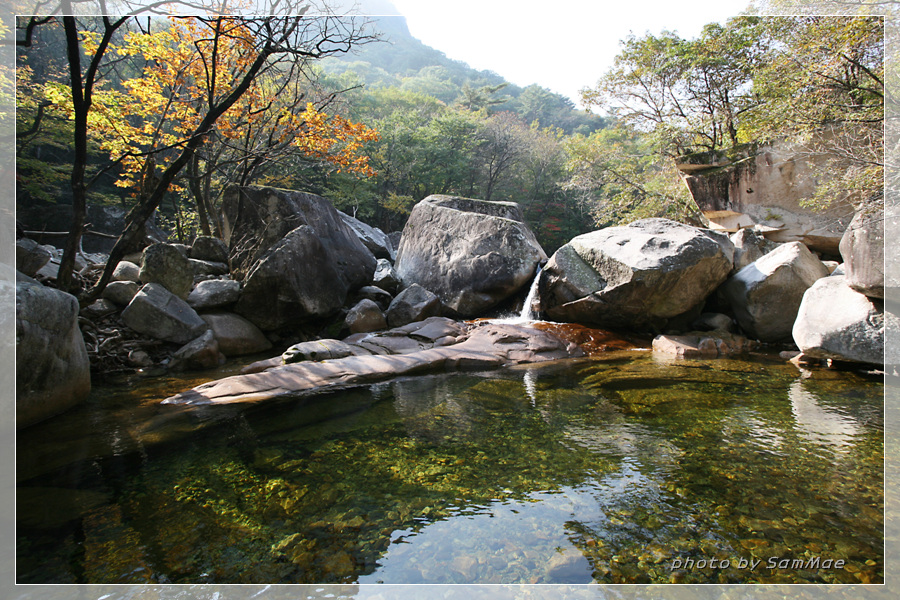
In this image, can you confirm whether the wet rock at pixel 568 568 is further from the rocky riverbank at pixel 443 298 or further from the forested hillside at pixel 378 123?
the forested hillside at pixel 378 123

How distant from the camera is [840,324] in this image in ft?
19.0

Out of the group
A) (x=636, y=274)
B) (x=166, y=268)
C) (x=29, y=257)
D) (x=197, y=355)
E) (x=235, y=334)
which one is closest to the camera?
(x=29, y=257)

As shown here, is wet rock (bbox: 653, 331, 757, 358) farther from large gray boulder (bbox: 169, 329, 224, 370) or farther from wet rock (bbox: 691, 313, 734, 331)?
large gray boulder (bbox: 169, 329, 224, 370)

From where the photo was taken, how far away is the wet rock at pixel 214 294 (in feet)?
26.5

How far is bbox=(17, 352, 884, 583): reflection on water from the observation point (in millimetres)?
2150

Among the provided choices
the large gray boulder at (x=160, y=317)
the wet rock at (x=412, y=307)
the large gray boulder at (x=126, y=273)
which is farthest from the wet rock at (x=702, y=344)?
the large gray boulder at (x=126, y=273)

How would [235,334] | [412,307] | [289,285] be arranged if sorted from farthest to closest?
[412,307] → [289,285] → [235,334]

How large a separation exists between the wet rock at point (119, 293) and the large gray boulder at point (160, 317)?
1.57ft

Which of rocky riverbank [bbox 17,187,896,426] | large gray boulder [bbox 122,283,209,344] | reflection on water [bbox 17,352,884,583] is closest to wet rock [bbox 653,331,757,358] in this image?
rocky riverbank [bbox 17,187,896,426]

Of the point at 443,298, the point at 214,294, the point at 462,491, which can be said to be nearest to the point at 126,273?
the point at 214,294

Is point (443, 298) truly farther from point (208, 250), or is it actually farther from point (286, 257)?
point (208, 250)

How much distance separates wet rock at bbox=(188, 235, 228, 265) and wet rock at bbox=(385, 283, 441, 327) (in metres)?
4.20

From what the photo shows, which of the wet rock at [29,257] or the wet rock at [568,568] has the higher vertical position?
the wet rock at [29,257]

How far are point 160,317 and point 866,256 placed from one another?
10600mm
